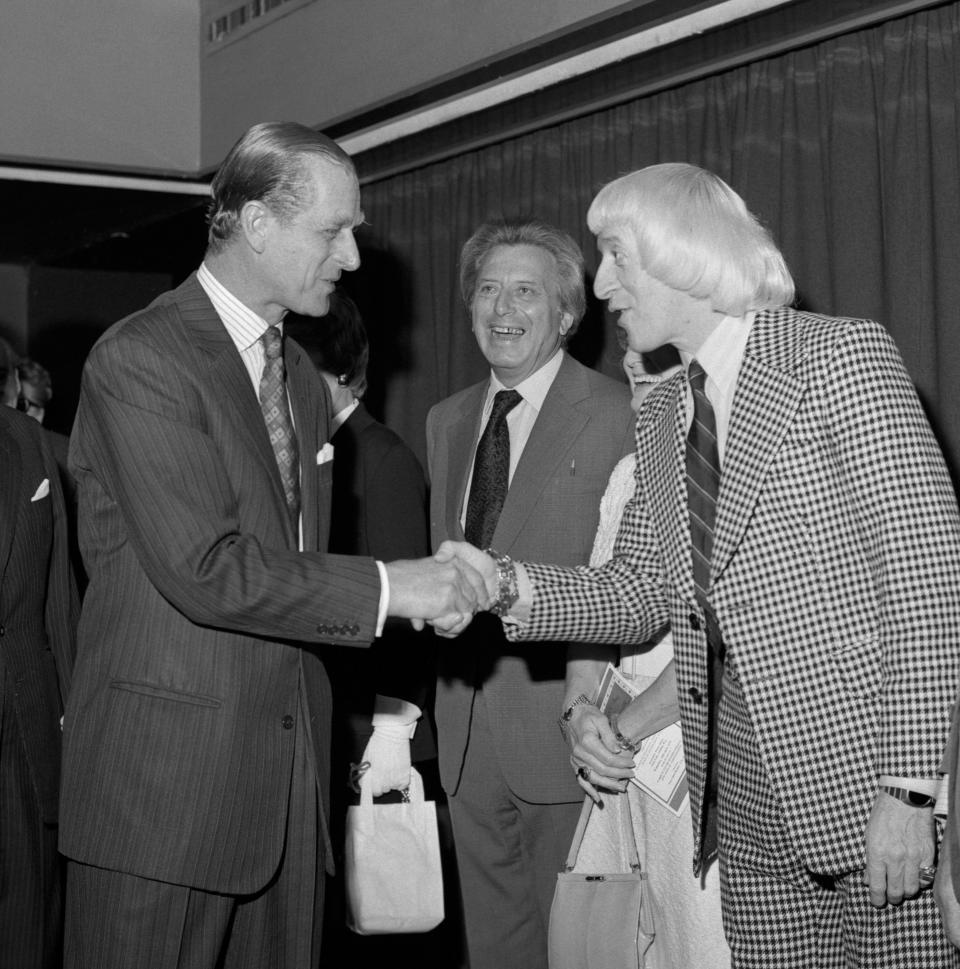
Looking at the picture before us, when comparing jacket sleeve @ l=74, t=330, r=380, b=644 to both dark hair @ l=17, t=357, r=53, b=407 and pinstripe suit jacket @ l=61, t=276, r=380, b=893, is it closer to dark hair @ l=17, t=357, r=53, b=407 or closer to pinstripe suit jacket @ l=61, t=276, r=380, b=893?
pinstripe suit jacket @ l=61, t=276, r=380, b=893

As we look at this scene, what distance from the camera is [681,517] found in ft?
7.27

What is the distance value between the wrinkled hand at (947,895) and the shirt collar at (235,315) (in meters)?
1.38

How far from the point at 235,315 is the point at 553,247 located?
1.40 metres

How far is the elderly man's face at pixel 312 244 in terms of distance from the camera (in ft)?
7.55

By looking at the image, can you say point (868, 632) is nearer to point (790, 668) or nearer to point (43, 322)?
point (790, 668)

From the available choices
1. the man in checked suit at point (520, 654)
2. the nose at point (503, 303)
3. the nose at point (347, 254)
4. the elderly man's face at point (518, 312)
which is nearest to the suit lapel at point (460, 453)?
the man in checked suit at point (520, 654)

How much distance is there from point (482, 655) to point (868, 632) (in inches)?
53.8

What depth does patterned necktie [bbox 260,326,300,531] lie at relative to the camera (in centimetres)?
224

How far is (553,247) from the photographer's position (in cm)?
346

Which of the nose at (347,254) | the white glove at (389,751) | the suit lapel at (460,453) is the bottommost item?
the white glove at (389,751)

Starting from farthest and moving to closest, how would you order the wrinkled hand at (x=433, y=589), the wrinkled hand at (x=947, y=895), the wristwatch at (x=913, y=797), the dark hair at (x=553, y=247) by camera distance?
the dark hair at (x=553, y=247)
the wrinkled hand at (x=433, y=589)
the wristwatch at (x=913, y=797)
the wrinkled hand at (x=947, y=895)

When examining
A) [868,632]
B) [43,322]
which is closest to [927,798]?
[868,632]

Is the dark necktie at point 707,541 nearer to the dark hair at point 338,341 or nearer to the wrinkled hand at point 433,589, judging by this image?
the wrinkled hand at point 433,589

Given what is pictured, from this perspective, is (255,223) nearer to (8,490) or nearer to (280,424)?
(280,424)
